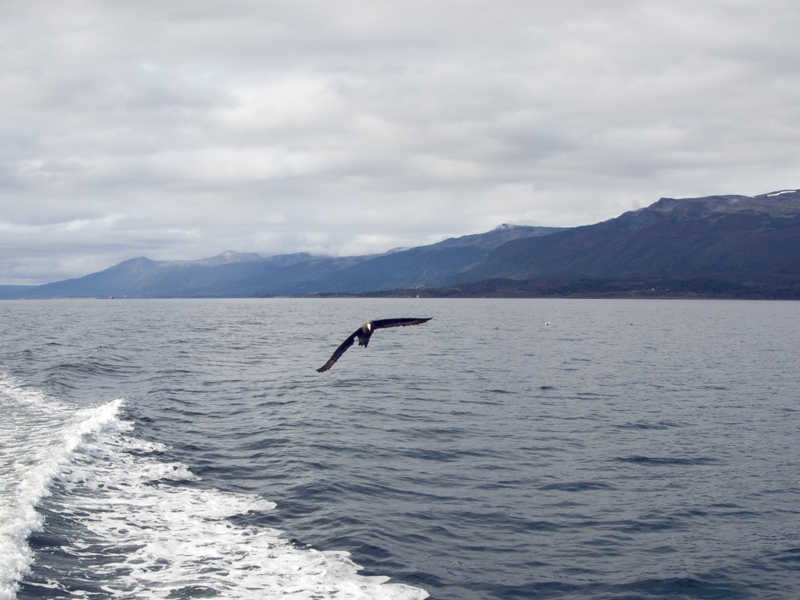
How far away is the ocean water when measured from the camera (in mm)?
14109

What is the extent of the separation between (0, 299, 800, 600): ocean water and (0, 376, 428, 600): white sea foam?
65 millimetres

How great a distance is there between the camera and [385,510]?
1822cm

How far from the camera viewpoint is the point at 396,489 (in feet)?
66.0

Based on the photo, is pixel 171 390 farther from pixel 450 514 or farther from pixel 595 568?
pixel 595 568

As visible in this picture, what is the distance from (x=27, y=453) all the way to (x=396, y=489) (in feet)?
44.7

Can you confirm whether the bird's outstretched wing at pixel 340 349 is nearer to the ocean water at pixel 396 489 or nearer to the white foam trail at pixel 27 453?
the ocean water at pixel 396 489

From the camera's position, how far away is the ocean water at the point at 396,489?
1411 cm

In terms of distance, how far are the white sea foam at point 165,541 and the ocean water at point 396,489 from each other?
0.07m

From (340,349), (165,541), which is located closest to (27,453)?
(165,541)

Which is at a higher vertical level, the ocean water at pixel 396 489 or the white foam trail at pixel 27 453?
the white foam trail at pixel 27 453

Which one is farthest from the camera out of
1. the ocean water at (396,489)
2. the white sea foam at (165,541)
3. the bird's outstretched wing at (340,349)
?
the ocean water at (396,489)

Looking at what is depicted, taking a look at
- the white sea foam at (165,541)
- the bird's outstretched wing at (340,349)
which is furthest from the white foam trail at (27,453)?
the bird's outstretched wing at (340,349)

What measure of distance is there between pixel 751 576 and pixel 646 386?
28204mm

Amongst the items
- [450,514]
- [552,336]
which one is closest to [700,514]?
[450,514]
